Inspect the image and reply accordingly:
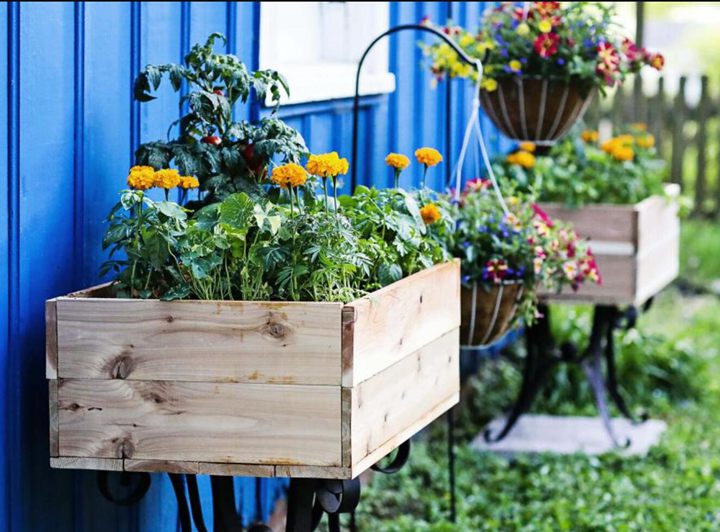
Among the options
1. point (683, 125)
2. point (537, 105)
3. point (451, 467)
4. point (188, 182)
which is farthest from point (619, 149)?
point (683, 125)

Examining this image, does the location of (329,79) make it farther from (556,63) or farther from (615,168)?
(615,168)

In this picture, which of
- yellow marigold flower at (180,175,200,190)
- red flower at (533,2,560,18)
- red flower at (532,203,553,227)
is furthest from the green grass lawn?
yellow marigold flower at (180,175,200,190)

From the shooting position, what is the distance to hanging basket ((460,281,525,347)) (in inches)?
158

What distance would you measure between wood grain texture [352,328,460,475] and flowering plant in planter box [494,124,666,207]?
196 cm

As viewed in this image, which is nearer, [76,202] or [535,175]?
[76,202]

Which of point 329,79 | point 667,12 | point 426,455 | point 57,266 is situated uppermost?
point 667,12

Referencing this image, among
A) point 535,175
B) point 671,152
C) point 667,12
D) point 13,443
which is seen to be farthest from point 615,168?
point 667,12

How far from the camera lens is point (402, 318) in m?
2.88

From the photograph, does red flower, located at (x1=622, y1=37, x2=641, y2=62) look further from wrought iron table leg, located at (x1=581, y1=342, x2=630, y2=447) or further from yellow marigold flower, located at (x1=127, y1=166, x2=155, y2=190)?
yellow marigold flower, located at (x1=127, y1=166, x2=155, y2=190)

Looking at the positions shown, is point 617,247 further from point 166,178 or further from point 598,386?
point 166,178

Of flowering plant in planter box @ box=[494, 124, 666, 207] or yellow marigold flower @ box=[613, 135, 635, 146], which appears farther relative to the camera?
yellow marigold flower @ box=[613, 135, 635, 146]

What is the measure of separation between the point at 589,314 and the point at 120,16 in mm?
4313

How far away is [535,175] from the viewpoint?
5.29 meters

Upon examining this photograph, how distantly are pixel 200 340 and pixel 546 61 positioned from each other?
2271 mm
